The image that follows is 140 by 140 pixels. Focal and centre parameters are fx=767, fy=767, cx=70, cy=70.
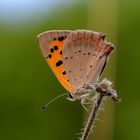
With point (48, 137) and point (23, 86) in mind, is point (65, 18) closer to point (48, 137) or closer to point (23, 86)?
point (23, 86)

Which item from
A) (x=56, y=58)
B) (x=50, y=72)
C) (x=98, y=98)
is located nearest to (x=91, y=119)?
(x=98, y=98)

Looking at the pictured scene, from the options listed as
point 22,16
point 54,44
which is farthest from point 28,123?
point 54,44

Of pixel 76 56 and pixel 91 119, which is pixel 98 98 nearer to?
pixel 91 119

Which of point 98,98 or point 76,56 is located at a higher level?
point 76,56

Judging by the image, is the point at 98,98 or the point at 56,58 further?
the point at 56,58

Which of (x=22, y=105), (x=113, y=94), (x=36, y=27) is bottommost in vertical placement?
(x=113, y=94)

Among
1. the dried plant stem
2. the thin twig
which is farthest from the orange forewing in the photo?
the dried plant stem
